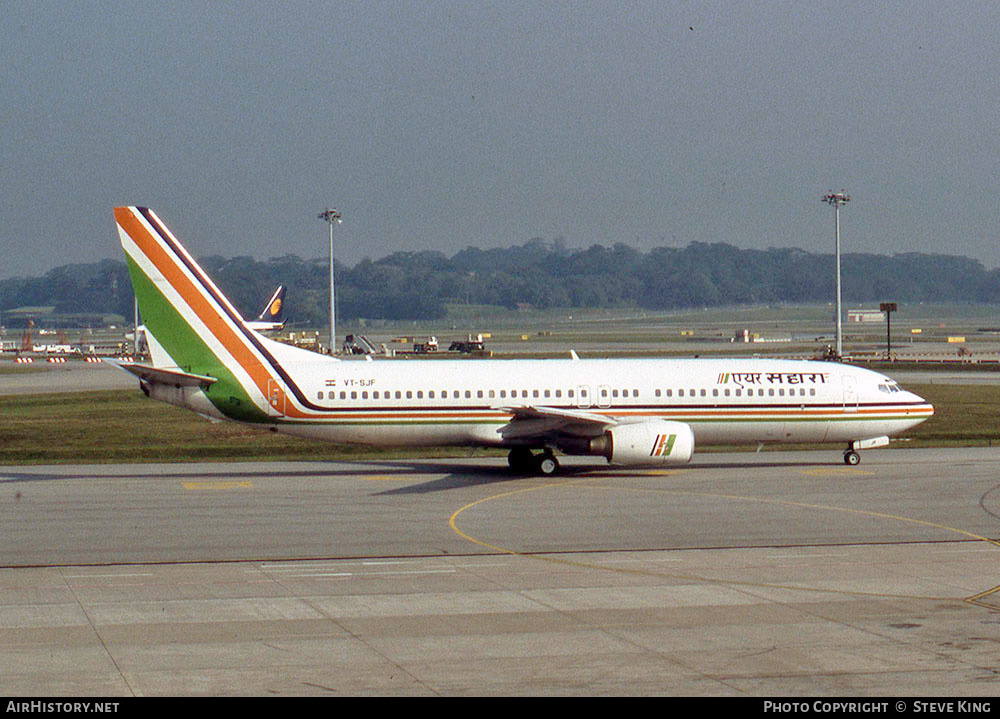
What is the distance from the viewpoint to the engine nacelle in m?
38.0

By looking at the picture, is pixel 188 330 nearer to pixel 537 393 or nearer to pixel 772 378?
pixel 537 393

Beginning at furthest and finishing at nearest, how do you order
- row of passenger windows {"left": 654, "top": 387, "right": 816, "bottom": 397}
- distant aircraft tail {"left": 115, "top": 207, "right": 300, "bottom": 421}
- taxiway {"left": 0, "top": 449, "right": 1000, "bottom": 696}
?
row of passenger windows {"left": 654, "top": 387, "right": 816, "bottom": 397} < distant aircraft tail {"left": 115, "top": 207, "right": 300, "bottom": 421} < taxiway {"left": 0, "top": 449, "right": 1000, "bottom": 696}

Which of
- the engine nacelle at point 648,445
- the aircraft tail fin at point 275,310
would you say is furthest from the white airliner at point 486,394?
the aircraft tail fin at point 275,310

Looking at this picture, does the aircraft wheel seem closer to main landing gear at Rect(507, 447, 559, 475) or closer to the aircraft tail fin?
main landing gear at Rect(507, 447, 559, 475)

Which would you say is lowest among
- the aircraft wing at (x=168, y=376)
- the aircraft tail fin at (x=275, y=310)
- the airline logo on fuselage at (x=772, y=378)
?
the airline logo on fuselage at (x=772, y=378)

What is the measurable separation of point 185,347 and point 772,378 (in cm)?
1982

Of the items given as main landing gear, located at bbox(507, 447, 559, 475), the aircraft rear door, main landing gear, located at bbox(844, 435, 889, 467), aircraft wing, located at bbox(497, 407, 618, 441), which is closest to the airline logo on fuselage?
main landing gear, located at bbox(844, 435, 889, 467)

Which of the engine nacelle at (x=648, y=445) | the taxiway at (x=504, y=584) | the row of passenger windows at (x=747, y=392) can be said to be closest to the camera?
the taxiway at (x=504, y=584)

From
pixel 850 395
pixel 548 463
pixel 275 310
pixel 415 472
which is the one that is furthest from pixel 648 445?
pixel 275 310

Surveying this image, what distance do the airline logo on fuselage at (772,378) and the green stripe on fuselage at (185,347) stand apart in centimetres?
1574

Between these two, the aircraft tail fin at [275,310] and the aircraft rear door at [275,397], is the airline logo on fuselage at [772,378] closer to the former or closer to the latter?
the aircraft rear door at [275,397]

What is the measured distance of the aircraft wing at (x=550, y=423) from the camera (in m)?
→ 38.4

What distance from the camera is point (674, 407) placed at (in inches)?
1613
